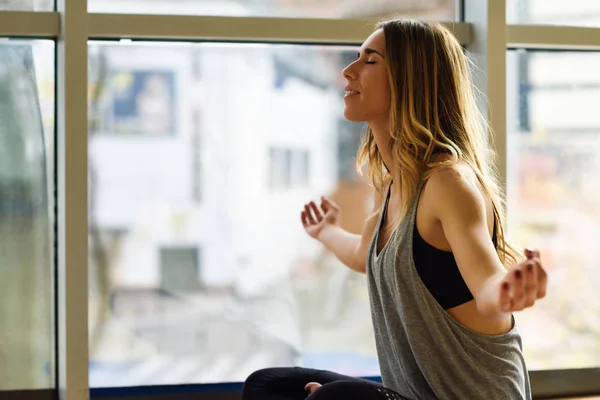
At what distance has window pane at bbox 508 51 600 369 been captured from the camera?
2895 millimetres

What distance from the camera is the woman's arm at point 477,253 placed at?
1361mm

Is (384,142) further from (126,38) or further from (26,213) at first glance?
(26,213)

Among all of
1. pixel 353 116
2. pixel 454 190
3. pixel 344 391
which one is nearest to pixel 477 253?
pixel 454 190

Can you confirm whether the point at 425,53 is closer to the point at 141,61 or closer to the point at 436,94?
the point at 436,94

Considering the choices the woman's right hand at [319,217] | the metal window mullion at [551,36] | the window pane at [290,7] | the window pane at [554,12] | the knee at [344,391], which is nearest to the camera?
the knee at [344,391]

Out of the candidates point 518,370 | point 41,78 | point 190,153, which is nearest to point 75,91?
point 41,78

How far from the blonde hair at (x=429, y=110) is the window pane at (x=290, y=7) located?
0.82 meters

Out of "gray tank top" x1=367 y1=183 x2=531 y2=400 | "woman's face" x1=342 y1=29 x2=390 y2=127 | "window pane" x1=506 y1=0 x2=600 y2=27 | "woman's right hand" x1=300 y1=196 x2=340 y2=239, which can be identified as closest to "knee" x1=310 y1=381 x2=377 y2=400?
"gray tank top" x1=367 y1=183 x2=531 y2=400

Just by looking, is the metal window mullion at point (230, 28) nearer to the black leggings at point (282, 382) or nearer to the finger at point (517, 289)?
the black leggings at point (282, 382)

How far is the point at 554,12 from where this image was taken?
2.87 m

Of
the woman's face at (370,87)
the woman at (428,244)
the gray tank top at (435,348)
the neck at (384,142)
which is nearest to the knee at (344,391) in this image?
the woman at (428,244)

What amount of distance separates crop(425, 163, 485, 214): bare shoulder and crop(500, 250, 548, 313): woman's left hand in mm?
264

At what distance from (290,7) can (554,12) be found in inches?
38.1

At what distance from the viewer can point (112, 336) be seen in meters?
2.69
